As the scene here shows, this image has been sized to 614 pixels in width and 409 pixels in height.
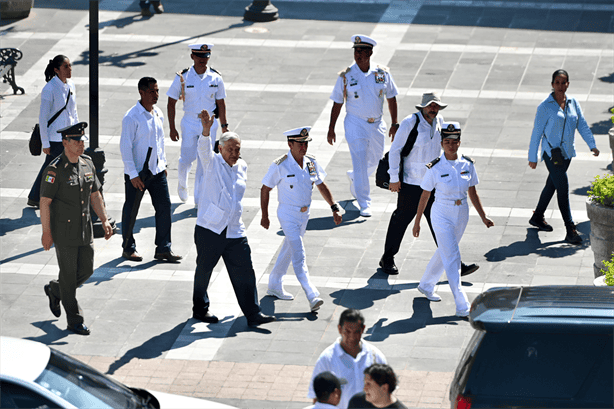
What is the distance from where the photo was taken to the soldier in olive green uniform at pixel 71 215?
966 cm

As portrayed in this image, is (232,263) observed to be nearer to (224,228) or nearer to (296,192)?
(224,228)

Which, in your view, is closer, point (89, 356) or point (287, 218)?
point (89, 356)

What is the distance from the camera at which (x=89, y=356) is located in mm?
9562

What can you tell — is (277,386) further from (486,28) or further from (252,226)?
(486,28)

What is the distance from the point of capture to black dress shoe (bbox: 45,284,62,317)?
401 inches

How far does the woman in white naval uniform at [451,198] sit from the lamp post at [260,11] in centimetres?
1256

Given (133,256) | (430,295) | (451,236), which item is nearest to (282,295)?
(430,295)

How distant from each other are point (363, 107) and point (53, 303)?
5.00 meters

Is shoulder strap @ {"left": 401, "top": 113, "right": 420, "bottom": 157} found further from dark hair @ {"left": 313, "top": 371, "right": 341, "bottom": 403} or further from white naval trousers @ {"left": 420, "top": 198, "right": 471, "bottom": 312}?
dark hair @ {"left": 313, "top": 371, "right": 341, "bottom": 403}

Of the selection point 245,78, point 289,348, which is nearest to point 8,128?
point 245,78

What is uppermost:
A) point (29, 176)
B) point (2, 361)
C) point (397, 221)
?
point (2, 361)

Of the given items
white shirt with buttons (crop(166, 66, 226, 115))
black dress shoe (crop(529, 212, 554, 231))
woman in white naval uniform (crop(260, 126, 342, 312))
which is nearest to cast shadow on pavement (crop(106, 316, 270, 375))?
woman in white naval uniform (crop(260, 126, 342, 312))

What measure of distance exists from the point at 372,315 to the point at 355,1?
14.4m

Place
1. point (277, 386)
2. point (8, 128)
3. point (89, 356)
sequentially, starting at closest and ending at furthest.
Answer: point (277, 386) < point (89, 356) < point (8, 128)
